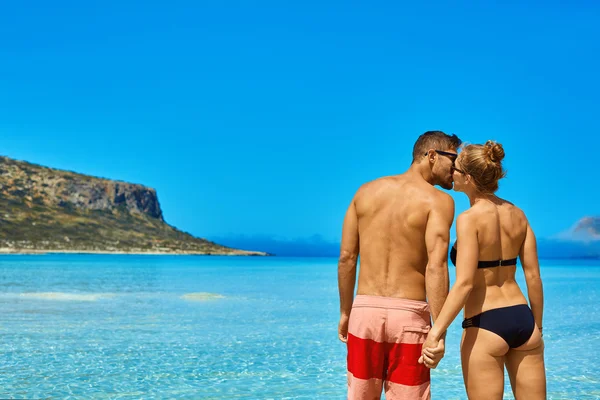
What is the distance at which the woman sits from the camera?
444 cm

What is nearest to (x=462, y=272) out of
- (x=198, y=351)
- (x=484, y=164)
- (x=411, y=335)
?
(x=411, y=335)

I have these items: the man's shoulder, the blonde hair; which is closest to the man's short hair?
the blonde hair

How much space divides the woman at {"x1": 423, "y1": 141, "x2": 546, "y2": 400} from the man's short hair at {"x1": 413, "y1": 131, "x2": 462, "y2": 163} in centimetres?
18

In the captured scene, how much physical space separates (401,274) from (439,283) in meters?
0.26

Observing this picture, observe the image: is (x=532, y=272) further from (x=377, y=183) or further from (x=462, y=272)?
(x=377, y=183)

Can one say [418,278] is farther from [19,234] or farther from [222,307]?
[19,234]

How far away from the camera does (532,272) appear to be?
4.84 metres

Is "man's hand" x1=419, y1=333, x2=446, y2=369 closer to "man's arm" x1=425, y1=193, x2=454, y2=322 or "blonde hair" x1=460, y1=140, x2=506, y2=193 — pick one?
"man's arm" x1=425, y1=193, x2=454, y2=322

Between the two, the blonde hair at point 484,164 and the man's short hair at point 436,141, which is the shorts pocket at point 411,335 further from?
the man's short hair at point 436,141

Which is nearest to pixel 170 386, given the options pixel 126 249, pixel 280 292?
pixel 280 292

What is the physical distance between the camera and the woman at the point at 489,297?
4.44 m

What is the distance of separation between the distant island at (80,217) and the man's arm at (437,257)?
10685 centimetres

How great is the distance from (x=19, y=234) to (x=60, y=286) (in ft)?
299

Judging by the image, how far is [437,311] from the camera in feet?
15.1
